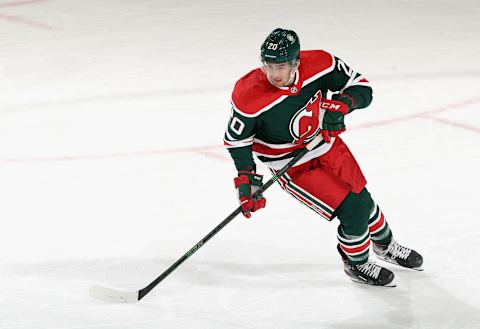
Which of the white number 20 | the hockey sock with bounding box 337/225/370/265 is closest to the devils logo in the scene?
the white number 20

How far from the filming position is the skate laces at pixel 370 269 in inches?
127

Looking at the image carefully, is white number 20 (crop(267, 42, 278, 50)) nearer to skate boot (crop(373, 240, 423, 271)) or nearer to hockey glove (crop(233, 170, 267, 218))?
hockey glove (crop(233, 170, 267, 218))

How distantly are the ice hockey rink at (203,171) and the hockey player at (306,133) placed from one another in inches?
11.4

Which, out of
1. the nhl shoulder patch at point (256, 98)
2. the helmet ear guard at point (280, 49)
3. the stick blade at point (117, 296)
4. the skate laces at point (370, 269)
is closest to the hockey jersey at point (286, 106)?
the nhl shoulder patch at point (256, 98)

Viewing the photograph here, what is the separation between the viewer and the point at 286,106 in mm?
3023

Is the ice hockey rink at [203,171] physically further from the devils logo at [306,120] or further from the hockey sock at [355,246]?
the devils logo at [306,120]

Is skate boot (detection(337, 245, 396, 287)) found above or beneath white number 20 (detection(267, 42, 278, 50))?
beneath

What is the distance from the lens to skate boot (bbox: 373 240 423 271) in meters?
3.33

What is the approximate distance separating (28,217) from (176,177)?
0.72 metres

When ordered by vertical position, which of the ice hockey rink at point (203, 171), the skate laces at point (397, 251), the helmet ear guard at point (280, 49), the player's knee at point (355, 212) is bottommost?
the ice hockey rink at point (203, 171)

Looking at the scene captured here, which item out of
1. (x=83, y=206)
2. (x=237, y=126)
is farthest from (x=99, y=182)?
(x=237, y=126)

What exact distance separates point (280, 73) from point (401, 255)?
0.87 meters

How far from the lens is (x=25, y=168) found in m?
4.37

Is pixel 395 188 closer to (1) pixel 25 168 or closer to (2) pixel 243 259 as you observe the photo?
(2) pixel 243 259
